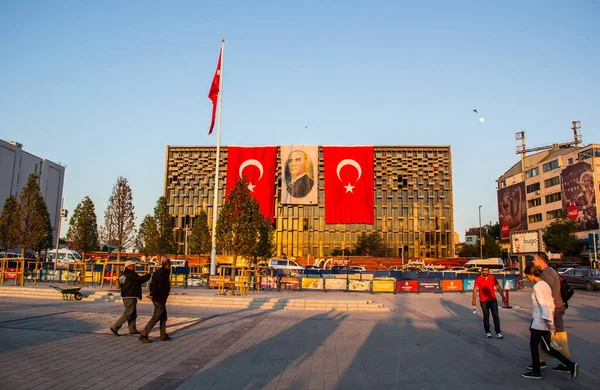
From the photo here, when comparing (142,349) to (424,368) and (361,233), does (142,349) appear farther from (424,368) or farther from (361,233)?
(361,233)

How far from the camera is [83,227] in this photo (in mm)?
34719

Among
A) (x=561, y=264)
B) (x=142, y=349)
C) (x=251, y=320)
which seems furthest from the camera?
(x=561, y=264)

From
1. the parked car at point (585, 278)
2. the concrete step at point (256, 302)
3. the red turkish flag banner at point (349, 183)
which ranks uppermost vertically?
the red turkish flag banner at point (349, 183)

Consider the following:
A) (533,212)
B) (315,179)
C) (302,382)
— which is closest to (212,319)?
(302,382)

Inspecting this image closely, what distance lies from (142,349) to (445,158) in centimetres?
8187

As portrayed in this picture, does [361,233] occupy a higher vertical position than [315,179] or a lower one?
lower

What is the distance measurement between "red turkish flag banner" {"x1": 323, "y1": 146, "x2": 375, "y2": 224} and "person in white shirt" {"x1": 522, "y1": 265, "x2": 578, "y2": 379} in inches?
1834

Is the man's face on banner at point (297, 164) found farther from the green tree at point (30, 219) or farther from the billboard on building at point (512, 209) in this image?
the billboard on building at point (512, 209)

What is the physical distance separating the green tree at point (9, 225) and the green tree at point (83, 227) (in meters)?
4.47

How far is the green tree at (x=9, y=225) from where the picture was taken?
96.0 ft

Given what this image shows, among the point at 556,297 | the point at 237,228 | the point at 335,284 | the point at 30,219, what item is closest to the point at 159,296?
the point at 556,297

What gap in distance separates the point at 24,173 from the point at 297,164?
46611 mm

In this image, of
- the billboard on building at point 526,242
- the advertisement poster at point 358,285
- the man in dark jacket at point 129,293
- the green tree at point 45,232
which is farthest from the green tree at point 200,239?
the man in dark jacket at point 129,293

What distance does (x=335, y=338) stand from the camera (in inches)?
410
